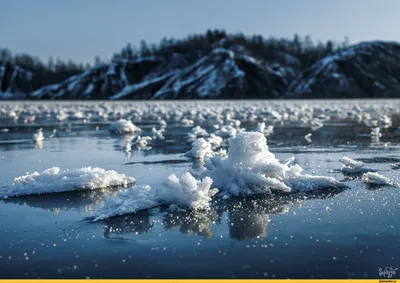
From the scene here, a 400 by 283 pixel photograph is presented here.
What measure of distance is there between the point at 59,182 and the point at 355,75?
482ft

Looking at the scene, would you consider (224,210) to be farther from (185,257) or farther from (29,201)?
(29,201)

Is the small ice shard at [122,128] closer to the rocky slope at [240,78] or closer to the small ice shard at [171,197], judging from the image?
the small ice shard at [171,197]

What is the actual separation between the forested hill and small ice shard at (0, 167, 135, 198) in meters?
131

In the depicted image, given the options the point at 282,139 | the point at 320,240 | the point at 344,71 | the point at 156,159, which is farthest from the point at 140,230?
the point at 344,71

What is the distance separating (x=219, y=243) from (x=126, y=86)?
179652mm

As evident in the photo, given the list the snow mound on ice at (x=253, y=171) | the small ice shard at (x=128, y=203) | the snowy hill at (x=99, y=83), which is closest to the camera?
the small ice shard at (x=128, y=203)

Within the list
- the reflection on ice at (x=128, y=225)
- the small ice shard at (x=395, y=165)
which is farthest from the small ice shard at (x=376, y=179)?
the reflection on ice at (x=128, y=225)

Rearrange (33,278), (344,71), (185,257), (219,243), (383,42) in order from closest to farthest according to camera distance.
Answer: (33,278) < (185,257) < (219,243) < (344,71) < (383,42)

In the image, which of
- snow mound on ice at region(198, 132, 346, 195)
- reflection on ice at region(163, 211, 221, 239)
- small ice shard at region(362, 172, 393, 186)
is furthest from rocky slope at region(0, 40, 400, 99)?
reflection on ice at region(163, 211, 221, 239)

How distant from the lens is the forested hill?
144 metres

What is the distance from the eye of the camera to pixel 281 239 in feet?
22.1

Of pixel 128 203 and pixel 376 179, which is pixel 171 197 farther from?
pixel 376 179

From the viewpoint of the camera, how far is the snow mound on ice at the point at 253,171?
9469 millimetres

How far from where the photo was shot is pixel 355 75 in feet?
484
